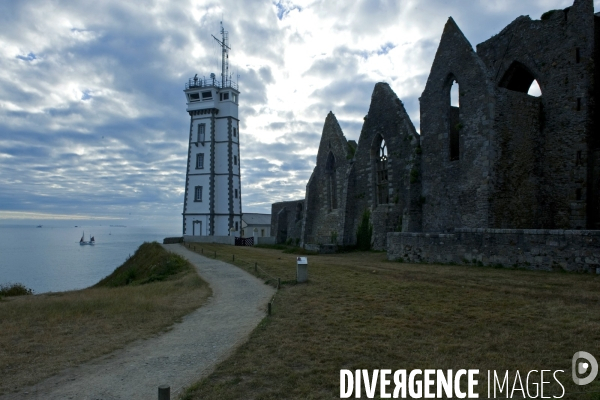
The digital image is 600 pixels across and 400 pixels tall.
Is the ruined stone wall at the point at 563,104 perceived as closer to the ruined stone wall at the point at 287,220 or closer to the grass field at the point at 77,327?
the grass field at the point at 77,327

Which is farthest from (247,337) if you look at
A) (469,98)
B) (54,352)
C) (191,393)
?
(469,98)

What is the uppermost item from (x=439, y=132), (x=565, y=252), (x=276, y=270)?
(x=439, y=132)

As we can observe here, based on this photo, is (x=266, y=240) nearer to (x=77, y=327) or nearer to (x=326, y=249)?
(x=326, y=249)

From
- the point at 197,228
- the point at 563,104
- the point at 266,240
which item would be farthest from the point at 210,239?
the point at 563,104

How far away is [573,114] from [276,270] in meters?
15.1

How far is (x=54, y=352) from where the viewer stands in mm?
7793

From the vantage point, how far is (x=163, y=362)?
23.2ft

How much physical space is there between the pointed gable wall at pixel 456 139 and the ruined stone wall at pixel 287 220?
18.5 metres

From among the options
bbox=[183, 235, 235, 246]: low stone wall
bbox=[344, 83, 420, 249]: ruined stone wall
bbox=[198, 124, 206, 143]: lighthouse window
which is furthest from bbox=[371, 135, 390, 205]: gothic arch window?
bbox=[198, 124, 206, 143]: lighthouse window

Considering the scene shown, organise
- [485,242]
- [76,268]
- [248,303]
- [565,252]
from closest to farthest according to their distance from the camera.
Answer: [248,303], [565,252], [485,242], [76,268]

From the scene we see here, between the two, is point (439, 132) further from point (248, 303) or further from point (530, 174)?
point (248, 303)

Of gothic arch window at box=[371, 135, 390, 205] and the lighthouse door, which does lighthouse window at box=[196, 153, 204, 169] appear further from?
gothic arch window at box=[371, 135, 390, 205]

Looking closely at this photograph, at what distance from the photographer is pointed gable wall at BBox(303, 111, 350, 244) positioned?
33.1 meters

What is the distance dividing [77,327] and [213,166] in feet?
133
